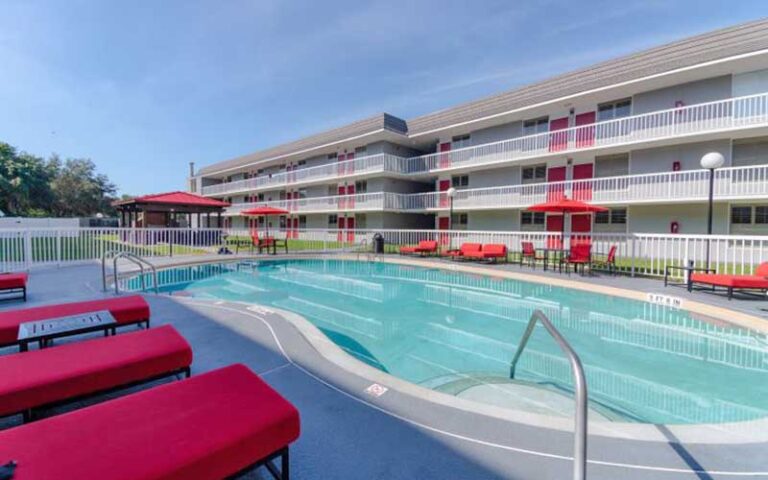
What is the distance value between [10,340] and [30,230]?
883 centimetres

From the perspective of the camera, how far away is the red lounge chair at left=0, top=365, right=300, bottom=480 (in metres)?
1.41

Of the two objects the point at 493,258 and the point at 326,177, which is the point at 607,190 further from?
the point at 326,177

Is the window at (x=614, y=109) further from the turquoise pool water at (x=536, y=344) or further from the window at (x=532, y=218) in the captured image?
the turquoise pool water at (x=536, y=344)

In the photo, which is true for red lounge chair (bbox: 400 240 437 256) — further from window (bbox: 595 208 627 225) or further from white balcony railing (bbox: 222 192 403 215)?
window (bbox: 595 208 627 225)

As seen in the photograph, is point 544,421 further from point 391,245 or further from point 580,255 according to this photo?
point 391,245

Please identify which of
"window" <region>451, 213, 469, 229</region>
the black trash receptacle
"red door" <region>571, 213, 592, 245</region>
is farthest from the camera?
"window" <region>451, 213, 469, 229</region>

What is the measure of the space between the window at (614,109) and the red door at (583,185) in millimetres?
2482

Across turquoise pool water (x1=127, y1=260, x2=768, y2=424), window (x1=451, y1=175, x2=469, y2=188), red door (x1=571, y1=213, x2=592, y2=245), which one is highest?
window (x1=451, y1=175, x2=469, y2=188)

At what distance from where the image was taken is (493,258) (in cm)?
1440

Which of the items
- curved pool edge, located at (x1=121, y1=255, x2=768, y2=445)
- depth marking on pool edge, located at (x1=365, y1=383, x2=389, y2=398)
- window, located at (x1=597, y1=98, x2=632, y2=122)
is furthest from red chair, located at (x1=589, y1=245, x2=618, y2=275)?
depth marking on pool edge, located at (x1=365, y1=383, x2=389, y2=398)

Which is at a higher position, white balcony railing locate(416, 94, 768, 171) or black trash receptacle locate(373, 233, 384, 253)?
white balcony railing locate(416, 94, 768, 171)

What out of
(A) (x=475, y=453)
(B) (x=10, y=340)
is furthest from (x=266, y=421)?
(B) (x=10, y=340)

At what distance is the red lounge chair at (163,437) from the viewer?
1.41m

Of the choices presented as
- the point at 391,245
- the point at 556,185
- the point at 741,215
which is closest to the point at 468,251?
the point at 391,245
